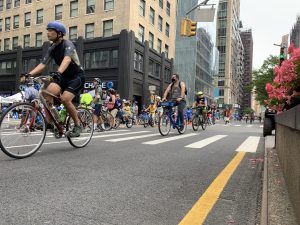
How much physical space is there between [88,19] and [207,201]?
107 feet

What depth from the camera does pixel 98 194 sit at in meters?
3.21

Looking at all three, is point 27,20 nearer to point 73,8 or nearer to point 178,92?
point 73,8

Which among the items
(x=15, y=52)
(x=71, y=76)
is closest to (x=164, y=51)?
(x=15, y=52)

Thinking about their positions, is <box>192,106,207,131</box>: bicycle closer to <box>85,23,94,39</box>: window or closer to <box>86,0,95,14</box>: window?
<box>85,23,94,39</box>: window

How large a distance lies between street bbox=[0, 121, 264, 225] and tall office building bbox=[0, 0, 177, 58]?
2716 cm

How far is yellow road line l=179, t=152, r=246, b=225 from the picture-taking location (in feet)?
8.73

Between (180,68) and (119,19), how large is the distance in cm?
3285

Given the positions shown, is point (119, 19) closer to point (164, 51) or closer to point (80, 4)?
point (80, 4)

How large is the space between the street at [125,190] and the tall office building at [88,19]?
27161 mm

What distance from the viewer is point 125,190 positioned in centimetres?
342

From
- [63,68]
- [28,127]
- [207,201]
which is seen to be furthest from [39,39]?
[207,201]

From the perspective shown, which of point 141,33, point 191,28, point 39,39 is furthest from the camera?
point 39,39

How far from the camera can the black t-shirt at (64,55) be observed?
18.3 ft

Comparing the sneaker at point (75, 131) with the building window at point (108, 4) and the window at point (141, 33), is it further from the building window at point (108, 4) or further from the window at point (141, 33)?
the window at point (141, 33)
